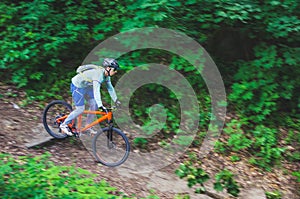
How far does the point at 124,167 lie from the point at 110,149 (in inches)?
15.0

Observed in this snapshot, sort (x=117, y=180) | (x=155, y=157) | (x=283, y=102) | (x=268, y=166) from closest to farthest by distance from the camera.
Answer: (x=117, y=180), (x=155, y=157), (x=268, y=166), (x=283, y=102)

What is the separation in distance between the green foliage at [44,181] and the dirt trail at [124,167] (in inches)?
12.0

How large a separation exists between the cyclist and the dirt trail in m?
0.44

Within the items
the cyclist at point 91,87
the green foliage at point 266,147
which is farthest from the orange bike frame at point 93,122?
the green foliage at point 266,147

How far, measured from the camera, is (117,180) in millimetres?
6250

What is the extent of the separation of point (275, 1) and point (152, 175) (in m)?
4.05

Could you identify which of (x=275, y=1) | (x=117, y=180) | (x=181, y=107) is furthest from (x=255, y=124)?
(x=117, y=180)

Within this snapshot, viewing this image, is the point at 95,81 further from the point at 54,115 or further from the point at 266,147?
the point at 266,147

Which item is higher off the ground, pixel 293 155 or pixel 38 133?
pixel 38 133

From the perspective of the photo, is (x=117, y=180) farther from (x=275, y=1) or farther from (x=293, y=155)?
(x=275, y=1)

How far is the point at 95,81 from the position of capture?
615 centimetres

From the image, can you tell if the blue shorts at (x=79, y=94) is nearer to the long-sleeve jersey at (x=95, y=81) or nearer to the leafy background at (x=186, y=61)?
the long-sleeve jersey at (x=95, y=81)

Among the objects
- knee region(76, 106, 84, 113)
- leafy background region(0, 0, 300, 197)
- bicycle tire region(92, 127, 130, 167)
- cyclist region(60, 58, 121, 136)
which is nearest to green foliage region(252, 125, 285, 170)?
leafy background region(0, 0, 300, 197)

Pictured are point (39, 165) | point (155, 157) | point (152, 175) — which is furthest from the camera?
point (155, 157)
